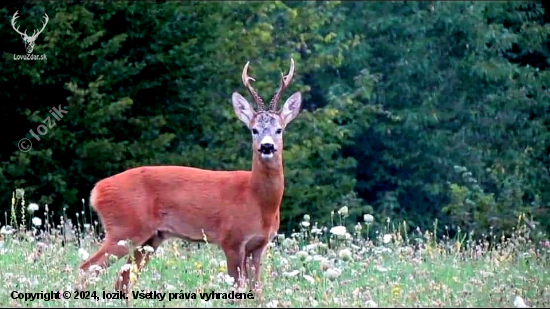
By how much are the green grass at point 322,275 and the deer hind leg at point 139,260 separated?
8 cm

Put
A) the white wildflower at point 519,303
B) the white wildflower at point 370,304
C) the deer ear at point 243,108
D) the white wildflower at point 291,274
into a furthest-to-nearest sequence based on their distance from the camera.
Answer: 1. the deer ear at point 243,108
2. the white wildflower at point 291,274
3. the white wildflower at point 370,304
4. the white wildflower at point 519,303

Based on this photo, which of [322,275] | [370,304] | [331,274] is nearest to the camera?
[370,304]

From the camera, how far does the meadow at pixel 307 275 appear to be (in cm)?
700

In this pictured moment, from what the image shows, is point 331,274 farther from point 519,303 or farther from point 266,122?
point 266,122

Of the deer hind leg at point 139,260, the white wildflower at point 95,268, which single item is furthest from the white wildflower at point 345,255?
the white wildflower at point 95,268

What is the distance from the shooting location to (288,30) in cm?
2075

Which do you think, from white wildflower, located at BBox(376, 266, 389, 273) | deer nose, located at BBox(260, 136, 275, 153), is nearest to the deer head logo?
deer nose, located at BBox(260, 136, 275, 153)

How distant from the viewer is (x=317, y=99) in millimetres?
22094

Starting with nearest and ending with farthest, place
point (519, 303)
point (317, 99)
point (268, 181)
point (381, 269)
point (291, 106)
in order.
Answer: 1. point (519, 303)
2. point (381, 269)
3. point (268, 181)
4. point (291, 106)
5. point (317, 99)

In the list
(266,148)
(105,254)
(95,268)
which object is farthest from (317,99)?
(95,268)

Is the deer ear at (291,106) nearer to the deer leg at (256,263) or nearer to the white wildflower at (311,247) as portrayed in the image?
the white wildflower at (311,247)

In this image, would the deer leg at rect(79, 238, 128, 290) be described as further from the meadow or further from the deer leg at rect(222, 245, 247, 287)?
the deer leg at rect(222, 245, 247, 287)

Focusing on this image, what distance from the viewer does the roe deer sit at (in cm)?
822

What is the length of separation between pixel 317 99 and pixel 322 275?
13.9 m
